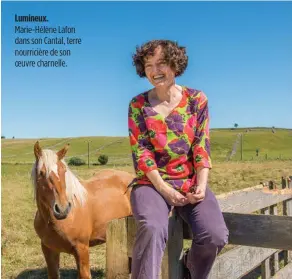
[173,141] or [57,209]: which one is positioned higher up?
[173,141]

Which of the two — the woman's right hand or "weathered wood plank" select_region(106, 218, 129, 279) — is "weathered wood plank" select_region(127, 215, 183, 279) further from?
the woman's right hand

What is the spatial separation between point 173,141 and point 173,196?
15.0 inches

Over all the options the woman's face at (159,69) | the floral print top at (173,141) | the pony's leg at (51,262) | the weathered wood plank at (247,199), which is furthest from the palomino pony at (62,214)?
the woman's face at (159,69)

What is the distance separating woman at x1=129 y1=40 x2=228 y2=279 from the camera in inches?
90.0

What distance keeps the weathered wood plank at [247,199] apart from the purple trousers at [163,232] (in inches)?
41.7

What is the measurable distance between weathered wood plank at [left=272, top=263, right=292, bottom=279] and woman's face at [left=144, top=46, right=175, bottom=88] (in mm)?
2596

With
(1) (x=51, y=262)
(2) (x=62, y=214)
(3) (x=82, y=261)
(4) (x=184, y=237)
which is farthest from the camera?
(1) (x=51, y=262)

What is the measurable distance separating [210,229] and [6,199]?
13542mm

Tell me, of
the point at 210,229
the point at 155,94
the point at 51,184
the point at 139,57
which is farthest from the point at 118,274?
the point at 51,184

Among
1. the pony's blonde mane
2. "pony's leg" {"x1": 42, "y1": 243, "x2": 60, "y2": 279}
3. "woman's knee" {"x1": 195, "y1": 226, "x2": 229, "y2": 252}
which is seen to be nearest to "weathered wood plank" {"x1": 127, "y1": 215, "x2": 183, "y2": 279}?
"woman's knee" {"x1": 195, "y1": 226, "x2": 229, "y2": 252}

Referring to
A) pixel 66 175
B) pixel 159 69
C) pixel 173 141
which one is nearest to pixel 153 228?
pixel 173 141

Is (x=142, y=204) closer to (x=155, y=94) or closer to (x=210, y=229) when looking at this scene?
(x=210, y=229)

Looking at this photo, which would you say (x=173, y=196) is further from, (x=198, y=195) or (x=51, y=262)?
(x=51, y=262)

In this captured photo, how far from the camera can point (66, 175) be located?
17.3ft
